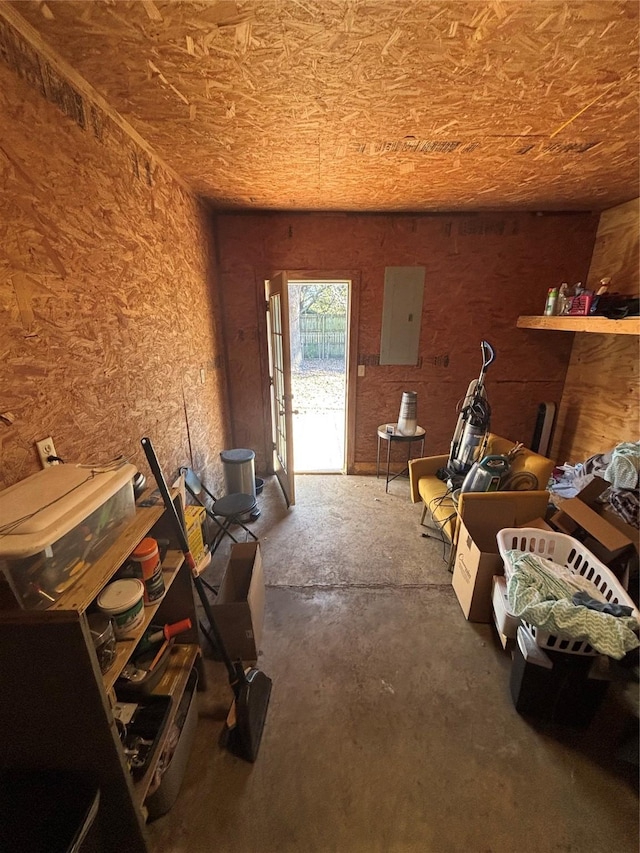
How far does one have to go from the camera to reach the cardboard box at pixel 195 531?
2.02 metres

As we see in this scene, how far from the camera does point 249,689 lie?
1408mm

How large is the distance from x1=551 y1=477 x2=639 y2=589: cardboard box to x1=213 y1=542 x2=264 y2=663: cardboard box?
75.3 inches

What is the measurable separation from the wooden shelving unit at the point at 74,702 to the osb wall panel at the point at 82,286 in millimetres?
463

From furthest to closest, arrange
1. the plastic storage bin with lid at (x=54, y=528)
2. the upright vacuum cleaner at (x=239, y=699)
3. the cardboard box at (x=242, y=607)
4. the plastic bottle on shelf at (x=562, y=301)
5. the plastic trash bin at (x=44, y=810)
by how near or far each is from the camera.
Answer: the plastic bottle on shelf at (x=562, y=301), the cardboard box at (x=242, y=607), the upright vacuum cleaner at (x=239, y=699), the plastic trash bin at (x=44, y=810), the plastic storage bin with lid at (x=54, y=528)

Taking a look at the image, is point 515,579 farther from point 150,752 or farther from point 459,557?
point 150,752

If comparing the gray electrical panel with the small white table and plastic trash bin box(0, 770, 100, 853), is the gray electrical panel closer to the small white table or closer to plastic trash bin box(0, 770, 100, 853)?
the small white table

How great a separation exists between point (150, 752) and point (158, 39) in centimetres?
231

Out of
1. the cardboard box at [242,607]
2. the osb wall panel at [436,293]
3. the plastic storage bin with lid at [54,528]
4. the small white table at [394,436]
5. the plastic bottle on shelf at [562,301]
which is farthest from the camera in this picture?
the small white table at [394,436]

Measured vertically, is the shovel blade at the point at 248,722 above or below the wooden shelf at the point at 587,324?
below

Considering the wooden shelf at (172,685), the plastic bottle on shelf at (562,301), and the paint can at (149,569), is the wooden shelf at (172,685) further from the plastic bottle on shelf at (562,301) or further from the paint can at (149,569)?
the plastic bottle on shelf at (562,301)

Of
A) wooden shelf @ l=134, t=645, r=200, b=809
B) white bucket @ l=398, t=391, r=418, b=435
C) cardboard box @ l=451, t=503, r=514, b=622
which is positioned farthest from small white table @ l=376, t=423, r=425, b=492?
wooden shelf @ l=134, t=645, r=200, b=809

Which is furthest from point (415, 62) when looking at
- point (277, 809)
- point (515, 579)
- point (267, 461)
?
point (267, 461)

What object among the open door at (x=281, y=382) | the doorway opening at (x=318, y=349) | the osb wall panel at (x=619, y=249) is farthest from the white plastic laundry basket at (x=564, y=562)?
the doorway opening at (x=318, y=349)

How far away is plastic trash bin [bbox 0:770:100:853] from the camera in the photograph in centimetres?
90
